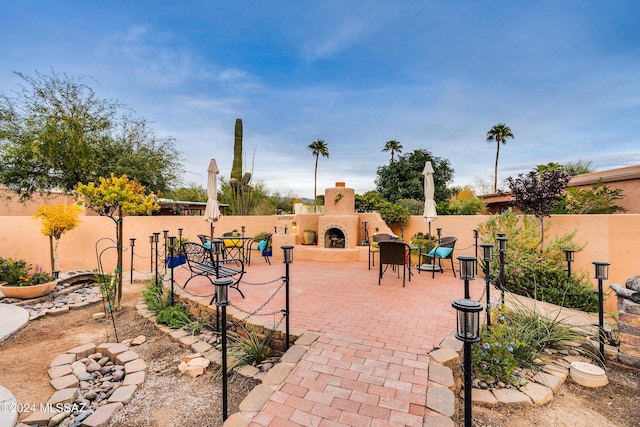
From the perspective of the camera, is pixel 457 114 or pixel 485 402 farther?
pixel 457 114

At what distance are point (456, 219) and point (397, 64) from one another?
637 cm

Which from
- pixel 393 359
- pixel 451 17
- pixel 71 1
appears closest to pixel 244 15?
pixel 71 1

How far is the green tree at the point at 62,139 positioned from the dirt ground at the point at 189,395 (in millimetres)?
9059

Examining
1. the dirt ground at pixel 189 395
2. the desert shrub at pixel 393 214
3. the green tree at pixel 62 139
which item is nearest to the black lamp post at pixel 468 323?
the dirt ground at pixel 189 395

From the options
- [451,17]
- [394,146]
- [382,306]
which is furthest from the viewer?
[394,146]

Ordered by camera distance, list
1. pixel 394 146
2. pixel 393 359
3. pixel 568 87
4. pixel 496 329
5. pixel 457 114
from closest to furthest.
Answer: pixel 393 359 → pixel 496 329 → pixel 568 87 → pixel 457 114 → pixel 394 146

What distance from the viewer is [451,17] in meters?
8.13

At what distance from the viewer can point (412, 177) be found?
18.4m

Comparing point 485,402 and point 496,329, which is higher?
point 496,329

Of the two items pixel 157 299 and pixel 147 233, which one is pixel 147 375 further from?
pixel 147 233

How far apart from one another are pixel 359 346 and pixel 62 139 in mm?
14107

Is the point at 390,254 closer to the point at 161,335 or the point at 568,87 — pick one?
the point at 161,335

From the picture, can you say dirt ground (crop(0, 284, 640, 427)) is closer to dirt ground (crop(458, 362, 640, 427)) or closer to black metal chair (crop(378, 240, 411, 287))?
dirt ground (crop(458, 362, 640, 427))

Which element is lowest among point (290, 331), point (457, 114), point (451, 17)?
point (290, 331)
